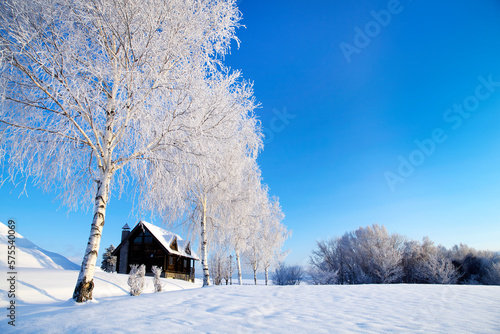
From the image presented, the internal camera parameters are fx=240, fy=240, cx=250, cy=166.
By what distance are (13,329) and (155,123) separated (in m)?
4.44

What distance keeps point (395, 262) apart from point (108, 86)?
83.6 feet

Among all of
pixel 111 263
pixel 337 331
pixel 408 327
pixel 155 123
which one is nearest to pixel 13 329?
pixel 337 331

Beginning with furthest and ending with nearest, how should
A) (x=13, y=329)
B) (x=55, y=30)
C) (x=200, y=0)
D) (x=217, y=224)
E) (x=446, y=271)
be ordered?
(x=446, y=271)
(x=217, y=224)
(x=200, y=0)
(x=55, y=30)
(x=13, y=329)

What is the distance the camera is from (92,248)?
5.83 m

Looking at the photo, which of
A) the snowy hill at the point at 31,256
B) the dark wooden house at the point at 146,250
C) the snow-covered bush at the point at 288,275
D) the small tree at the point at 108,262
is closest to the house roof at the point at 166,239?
the dark wooden house at the point at 146,250

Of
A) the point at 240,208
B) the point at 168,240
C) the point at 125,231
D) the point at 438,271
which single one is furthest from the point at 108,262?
the point at 438,271

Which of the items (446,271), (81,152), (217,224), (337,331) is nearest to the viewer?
(337,331)

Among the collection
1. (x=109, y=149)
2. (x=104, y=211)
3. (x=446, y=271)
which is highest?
(x=109, y=149)

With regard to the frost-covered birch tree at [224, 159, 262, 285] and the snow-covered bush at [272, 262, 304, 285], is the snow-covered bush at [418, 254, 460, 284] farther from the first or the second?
the frost-covered birch tree at [224, 159, 262, 285]

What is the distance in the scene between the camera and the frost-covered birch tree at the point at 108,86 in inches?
215

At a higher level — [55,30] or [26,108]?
[55,30]

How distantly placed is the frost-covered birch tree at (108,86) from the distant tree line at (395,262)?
19.0m

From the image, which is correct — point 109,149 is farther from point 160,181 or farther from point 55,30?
point 55,30

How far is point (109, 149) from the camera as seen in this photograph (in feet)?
21.1
